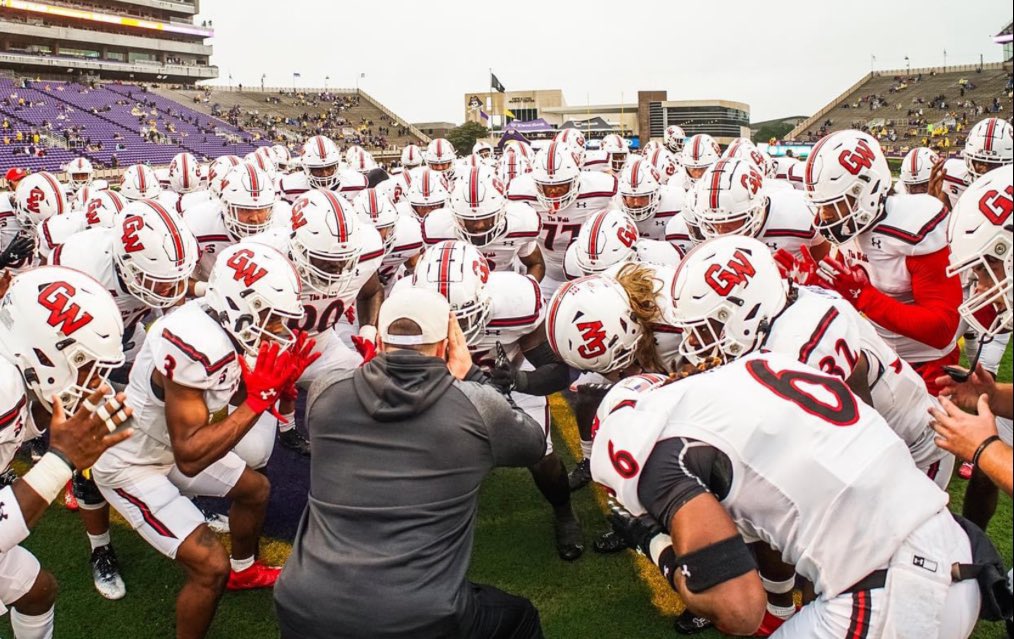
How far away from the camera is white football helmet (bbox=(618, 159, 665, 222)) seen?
6.69m

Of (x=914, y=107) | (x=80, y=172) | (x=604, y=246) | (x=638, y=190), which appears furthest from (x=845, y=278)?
(x=914, y=107)

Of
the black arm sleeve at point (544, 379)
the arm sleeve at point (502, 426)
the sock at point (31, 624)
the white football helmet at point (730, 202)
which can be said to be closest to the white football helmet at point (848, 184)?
the white football helmet at point (730, 202)

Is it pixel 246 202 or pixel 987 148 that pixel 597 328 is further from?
pixel 987 148

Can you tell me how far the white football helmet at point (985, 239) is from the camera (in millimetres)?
2121

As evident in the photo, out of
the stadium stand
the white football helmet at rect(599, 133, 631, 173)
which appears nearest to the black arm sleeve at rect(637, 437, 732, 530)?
the white football helmet at rect(599, 133, 631, 173)

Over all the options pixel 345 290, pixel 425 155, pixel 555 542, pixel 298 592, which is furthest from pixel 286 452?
pixel 425 155

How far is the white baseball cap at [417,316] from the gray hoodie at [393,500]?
10 cm

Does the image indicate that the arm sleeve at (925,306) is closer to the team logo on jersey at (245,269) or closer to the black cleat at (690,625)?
the black cleat at (690,625)

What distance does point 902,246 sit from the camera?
3.66 metres

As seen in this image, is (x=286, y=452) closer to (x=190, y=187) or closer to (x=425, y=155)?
(x=190, y=187)

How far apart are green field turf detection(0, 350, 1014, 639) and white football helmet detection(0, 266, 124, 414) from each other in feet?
4.27

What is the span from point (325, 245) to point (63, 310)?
1.59m

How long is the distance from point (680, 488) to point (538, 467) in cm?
212

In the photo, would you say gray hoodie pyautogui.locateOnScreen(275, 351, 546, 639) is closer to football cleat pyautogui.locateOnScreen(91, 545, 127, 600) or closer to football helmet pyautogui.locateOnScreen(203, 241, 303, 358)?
football helmet pyautogui.locateOnScreen(203, 241, 303, 358)
